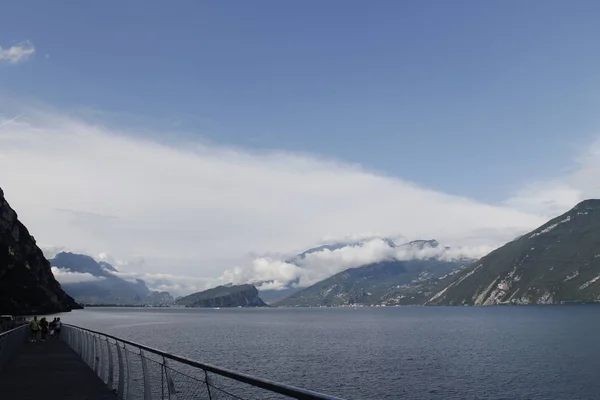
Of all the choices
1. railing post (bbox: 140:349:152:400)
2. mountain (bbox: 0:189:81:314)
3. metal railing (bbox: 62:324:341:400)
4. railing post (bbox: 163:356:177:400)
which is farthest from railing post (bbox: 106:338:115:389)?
mountain (bbox: 0:189:81:314)

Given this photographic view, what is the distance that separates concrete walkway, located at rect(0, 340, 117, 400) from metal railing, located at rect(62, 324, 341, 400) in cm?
48

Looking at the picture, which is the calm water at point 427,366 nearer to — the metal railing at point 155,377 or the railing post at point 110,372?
the metal railing at point 155,377

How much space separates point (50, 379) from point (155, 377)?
33.0 feet

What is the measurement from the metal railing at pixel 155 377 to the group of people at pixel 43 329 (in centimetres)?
1723

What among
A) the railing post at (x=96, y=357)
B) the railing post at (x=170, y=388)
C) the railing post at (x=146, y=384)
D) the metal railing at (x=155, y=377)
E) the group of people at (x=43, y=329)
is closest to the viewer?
A: the metal railing at (x=155, y=377)

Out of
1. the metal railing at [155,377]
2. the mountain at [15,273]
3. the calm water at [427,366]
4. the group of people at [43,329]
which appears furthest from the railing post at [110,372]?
the mountain at [15,273]

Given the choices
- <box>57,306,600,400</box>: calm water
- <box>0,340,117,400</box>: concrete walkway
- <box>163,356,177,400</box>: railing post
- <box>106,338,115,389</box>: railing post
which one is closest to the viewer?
<box>163,356,177,400</box>: railing post

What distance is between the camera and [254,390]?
46844 millimetres

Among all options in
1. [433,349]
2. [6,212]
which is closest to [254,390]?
[433,349]

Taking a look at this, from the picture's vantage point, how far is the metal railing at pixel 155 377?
656cm

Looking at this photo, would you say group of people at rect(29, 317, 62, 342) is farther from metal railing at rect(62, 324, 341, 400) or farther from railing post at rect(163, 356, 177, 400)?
railing post at rect(163, 356, 177, 400)

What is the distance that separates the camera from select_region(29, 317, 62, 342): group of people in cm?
4088

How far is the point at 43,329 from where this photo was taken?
43375 mm

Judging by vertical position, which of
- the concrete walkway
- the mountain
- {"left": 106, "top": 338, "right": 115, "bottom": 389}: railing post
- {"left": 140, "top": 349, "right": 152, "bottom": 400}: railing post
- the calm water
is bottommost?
the calm water
